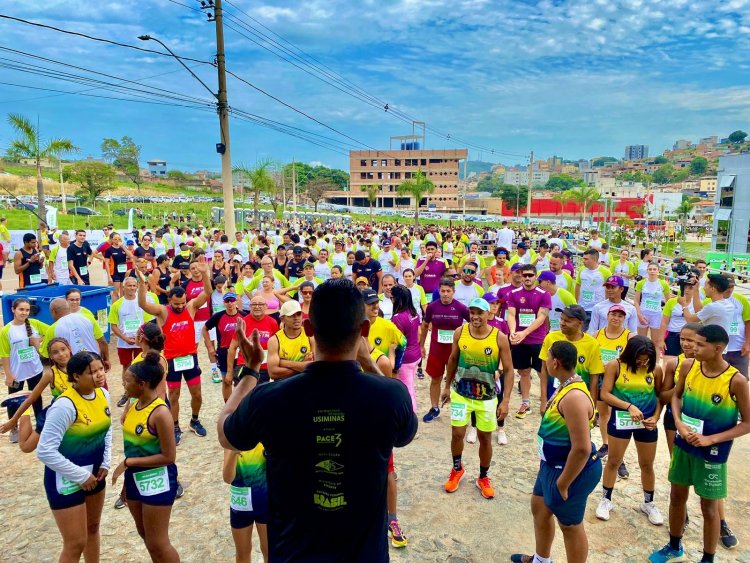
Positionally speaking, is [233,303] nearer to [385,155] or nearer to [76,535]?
[76,535]

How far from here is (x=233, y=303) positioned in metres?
6.50

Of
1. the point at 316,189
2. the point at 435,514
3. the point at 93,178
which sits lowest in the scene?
the point at 435,514

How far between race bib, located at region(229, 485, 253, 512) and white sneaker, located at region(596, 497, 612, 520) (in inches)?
132

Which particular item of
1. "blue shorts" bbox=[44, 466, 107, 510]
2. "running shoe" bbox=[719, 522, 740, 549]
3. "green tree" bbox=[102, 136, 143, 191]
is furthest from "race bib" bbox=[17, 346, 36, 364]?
"green tree" bbox=[102, 136, 143, 191]

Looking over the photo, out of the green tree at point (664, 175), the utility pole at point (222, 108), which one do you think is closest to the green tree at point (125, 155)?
the utility pole at point (222, 108)

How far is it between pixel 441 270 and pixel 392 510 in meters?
6.60

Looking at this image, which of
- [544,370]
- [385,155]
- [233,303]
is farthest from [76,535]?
[385,155]

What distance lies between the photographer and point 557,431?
3.52m

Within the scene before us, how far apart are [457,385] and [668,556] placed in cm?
229

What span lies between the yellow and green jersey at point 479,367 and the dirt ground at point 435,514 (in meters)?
1.08

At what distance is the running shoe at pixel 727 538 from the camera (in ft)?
13.8

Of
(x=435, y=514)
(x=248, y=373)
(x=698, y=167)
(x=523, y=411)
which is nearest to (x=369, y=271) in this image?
(x=523, y=411)

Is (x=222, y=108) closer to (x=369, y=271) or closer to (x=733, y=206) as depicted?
(x=369, y=271)

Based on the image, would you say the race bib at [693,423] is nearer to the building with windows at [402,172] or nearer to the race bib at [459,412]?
the race bib at [459,412]
